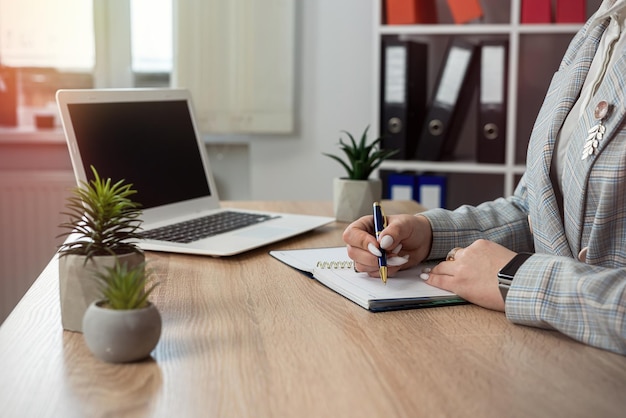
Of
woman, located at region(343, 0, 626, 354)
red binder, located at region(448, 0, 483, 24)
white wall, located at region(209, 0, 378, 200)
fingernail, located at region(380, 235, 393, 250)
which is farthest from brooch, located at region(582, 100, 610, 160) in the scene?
white wall, located at region(209, 0, 378, 200)

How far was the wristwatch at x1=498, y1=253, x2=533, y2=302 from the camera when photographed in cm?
96

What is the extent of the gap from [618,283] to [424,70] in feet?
6.50

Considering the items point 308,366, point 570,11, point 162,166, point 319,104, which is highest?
point 570,11

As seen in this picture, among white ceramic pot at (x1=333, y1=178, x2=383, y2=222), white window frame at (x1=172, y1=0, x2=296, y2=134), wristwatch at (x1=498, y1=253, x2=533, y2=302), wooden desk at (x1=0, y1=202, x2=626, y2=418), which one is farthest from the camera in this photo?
white window frame at (x1=172, y1=0, x2=296, y2=134)

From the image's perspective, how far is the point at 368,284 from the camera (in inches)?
42.5

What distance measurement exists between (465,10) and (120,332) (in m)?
2.17

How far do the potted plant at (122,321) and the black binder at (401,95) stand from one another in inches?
76.7

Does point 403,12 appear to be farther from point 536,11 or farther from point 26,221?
point 26,221

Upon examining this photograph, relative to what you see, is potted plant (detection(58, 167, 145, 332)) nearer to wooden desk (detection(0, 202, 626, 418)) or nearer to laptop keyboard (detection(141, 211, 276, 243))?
wooden desk (detection(0, 202, 626, 418))

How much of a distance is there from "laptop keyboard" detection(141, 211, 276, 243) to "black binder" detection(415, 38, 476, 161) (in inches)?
45.5

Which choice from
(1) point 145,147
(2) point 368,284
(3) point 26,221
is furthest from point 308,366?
(3) point 26,221

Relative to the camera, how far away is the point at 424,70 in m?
2.79

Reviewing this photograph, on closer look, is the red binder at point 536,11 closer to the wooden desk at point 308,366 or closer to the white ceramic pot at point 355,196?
the white ceramic pot at point 355,196

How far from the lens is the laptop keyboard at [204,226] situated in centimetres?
142
